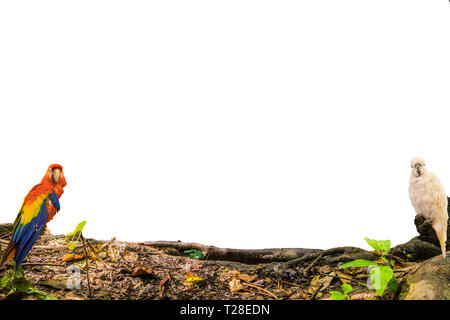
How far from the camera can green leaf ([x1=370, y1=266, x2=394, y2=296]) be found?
273cm

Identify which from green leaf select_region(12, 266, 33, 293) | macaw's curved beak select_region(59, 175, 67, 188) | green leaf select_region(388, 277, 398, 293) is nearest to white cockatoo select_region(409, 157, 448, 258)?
green leaf select_region(388, 277, 398, 293)

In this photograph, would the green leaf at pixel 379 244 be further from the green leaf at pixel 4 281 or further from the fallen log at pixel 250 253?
the green leaf at pixel 4 281

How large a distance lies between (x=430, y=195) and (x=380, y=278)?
44.7 inches

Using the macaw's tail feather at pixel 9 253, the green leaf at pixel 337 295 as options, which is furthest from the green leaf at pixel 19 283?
the green leaf at pixel 337 295

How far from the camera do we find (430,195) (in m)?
3.38

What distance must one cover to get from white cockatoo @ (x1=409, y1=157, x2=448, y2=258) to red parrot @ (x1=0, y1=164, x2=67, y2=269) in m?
3.33

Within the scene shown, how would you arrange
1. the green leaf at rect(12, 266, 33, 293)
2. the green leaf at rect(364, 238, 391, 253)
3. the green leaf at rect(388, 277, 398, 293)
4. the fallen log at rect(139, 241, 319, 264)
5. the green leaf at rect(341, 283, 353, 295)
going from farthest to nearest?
1. the fallen log at rect(139, 241, 319, 264)
2. the green leaf at rect(364, 238, 391, 253)
3. the green leaf at rect(341, 283, 353, 295)
4. the green leaf at rect(388, 277, 398, 293)
5. the green leaf at rect(12, 266, 33, 293)

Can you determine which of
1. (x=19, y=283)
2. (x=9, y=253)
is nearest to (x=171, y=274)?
(x=19, y=283)

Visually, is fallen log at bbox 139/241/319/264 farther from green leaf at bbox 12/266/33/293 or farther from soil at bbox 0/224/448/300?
green leaf at bbox 12/266/33/293

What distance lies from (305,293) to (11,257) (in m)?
2.61

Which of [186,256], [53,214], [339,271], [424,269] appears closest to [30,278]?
[53,214]

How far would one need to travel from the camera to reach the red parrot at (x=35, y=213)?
2895mm

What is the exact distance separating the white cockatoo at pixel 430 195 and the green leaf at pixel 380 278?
96cm
